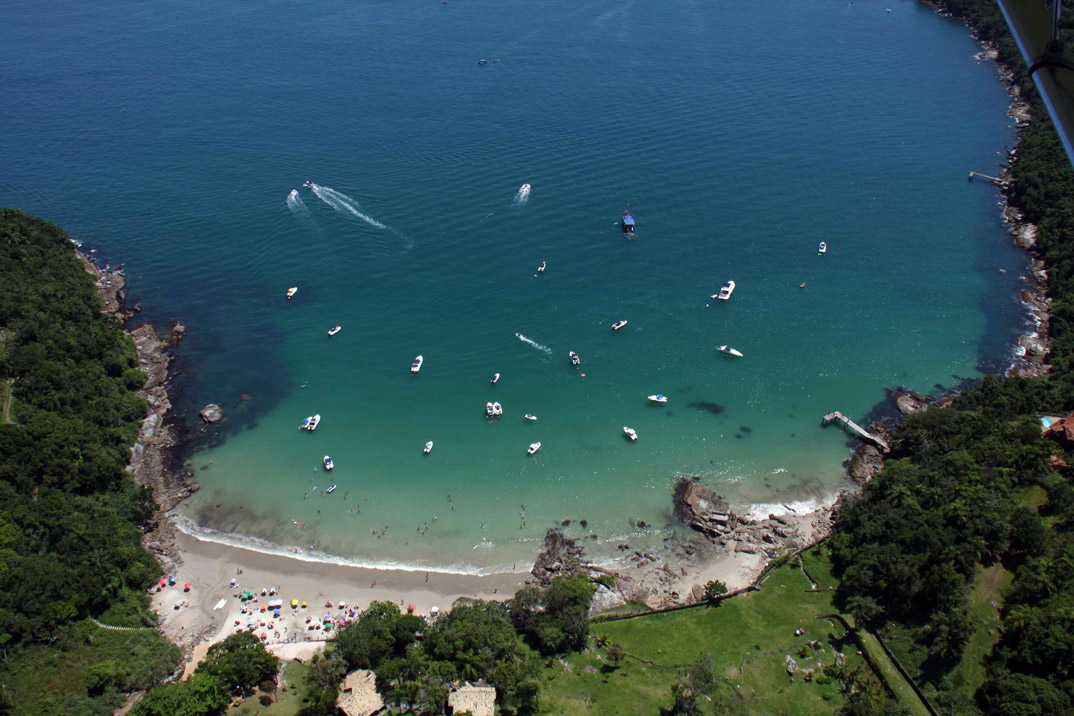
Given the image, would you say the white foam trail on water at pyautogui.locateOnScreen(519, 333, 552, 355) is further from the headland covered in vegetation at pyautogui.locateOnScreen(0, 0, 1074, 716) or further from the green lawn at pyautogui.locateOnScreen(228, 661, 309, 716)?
the green lawn at pyautogui.locateOnScreen(228, 661, 309, 716)

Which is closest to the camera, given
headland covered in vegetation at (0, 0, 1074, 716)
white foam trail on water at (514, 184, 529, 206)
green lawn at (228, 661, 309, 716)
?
headland covered in vegetation at (0, 0, 1074, 716)

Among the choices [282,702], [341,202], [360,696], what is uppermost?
[341,202]

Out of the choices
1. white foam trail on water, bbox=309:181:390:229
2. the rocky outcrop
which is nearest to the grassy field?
the rocky outcrop

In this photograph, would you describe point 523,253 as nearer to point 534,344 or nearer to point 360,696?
point 534,344

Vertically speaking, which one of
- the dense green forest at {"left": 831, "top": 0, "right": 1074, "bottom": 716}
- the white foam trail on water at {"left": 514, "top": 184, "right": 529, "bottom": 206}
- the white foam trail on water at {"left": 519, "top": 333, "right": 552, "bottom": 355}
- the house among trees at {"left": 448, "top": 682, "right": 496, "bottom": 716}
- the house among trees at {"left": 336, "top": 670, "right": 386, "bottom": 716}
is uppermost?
the white foam trail on water at {"left": 514, "top": 184, "right": 529, "bottom": 206}

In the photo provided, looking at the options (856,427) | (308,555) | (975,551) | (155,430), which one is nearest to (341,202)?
(155,430)

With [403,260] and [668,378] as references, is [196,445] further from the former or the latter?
[668,378]
